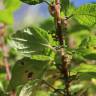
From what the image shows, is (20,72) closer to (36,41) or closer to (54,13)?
(36,41)

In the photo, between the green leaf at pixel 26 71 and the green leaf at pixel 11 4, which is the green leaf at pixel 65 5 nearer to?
the green leaf at pixel 26 71

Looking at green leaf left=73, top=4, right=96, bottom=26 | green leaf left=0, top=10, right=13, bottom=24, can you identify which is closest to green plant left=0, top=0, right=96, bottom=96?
green leaf left=73, top=4, right=96, bottom=26

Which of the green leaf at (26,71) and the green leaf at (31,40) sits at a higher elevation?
the green leaf at (31,40)

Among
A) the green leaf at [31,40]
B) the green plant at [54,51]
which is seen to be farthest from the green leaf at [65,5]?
the green leaf at [31,40]

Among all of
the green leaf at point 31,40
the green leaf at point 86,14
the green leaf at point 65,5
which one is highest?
the green leaf at point 65,5

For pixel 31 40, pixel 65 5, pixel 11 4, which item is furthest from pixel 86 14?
pixel 11 4

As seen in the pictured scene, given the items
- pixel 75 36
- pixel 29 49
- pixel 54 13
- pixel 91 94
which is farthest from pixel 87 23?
pixel 75 36
